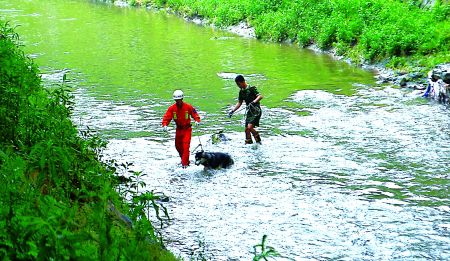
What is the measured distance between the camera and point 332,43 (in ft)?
93.2

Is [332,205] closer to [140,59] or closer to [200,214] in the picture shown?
[200,214]

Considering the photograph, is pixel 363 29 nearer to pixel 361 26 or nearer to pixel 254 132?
pixel 361 26

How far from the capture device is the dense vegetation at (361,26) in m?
23.4

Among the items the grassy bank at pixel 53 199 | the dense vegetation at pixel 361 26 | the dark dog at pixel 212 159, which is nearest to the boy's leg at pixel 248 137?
the dark dog at pixel 212 159

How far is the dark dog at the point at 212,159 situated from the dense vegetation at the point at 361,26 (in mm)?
11765

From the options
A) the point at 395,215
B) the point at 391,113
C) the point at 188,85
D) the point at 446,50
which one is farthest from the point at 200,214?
the point at 446,50

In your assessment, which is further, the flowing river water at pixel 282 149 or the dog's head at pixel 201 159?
the dog's head at pixel 201 159

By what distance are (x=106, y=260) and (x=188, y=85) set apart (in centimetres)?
1763

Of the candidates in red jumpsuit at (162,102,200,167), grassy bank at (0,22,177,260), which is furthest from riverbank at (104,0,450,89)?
grassy bank at (0,22,177,260)

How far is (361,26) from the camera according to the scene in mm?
27312

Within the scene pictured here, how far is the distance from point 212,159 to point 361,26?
55.9 ft

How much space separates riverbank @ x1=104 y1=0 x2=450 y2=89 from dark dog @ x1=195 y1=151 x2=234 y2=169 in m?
10.00

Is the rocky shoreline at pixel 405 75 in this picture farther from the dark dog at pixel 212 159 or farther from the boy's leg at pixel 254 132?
the dark dog at pixel 212 159

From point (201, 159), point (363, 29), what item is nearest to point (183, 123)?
point (201, 159)
